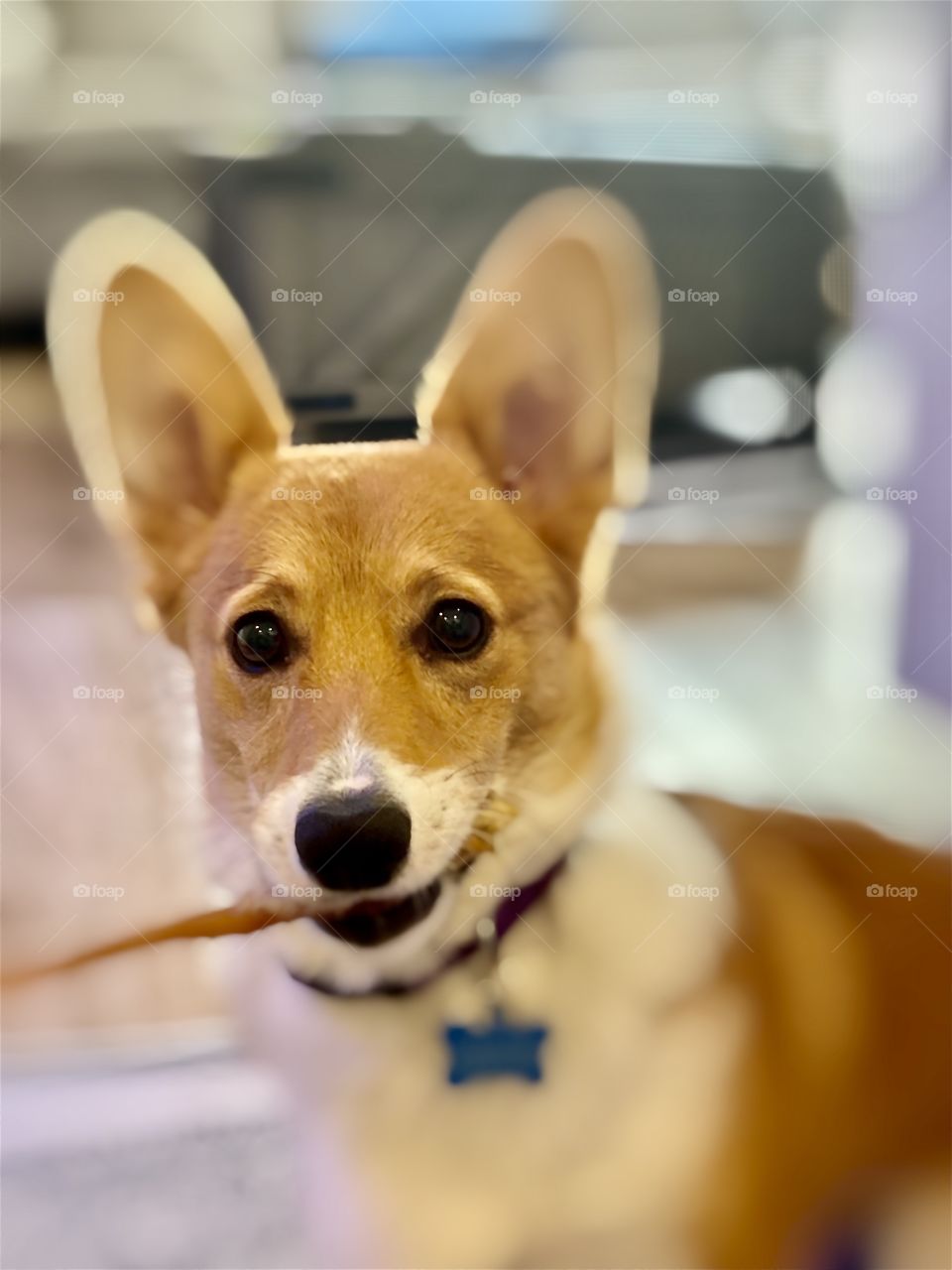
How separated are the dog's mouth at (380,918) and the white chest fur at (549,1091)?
3.2 inches

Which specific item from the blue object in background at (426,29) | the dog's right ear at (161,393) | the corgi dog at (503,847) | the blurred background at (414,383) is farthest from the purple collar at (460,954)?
the blue object in background at (426,29)

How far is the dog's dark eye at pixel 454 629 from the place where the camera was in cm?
89

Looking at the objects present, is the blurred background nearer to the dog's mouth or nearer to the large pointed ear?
the large pointed ear

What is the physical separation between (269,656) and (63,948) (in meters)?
0.43

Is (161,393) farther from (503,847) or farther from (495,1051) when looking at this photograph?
(495,1051)

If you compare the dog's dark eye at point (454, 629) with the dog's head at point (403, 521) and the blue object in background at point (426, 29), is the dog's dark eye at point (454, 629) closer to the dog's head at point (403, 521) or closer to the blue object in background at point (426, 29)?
the dog's head at point (403, 521)

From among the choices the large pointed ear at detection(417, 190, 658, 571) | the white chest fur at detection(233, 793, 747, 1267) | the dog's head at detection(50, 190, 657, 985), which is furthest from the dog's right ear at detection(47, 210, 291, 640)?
the white chest fur at detection(233, 793, 747, 1267)

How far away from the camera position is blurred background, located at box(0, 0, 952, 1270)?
984 mm

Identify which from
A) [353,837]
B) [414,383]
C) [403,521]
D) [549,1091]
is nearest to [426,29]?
[414,383]

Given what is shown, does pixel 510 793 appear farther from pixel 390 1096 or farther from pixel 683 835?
pixel 390 1096

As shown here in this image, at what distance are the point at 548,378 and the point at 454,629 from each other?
0.27 metres

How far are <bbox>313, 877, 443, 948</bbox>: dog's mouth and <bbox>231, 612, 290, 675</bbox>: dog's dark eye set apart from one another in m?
0.25

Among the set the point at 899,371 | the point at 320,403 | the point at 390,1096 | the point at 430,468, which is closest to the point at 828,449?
the point at 899,371

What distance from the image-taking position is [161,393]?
94cm
